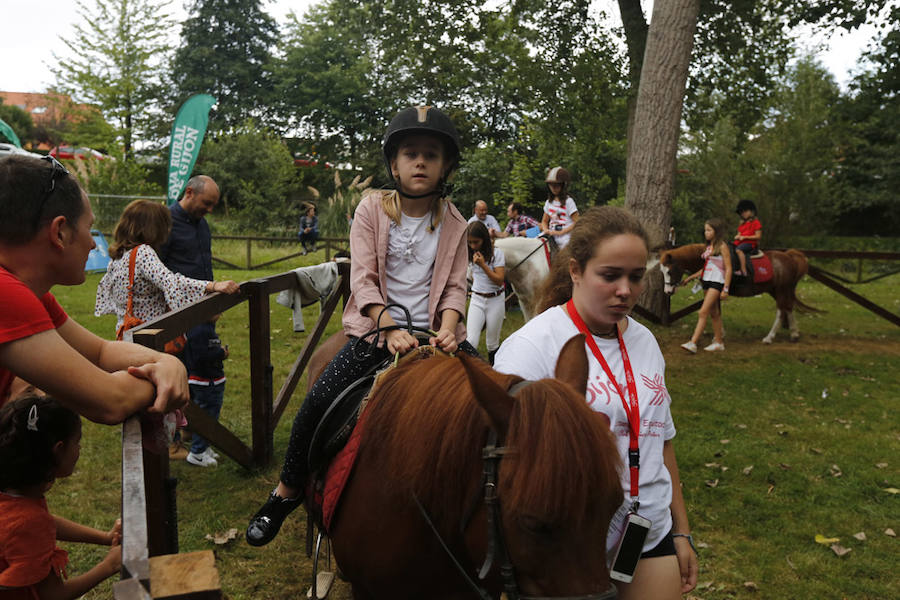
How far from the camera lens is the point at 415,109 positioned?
10.4 ft

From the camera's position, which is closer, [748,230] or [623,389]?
[623,389]

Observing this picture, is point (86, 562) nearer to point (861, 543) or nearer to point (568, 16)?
point (861, 543)

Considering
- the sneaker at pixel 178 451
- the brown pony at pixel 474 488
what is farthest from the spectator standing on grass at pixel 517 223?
the brown pony at pixel 474 488

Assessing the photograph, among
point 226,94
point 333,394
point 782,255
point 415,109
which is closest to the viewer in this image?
point 333,394

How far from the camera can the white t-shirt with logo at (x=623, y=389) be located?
6.77 ft

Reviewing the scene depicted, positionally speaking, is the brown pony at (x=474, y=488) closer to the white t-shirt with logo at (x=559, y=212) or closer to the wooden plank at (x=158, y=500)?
the wooden plank at (x=158, y=500)

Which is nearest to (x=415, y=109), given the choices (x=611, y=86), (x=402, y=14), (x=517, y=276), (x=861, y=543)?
(x=861, y=543)

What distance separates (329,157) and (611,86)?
97.0ft

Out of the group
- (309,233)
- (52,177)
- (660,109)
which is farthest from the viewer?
(309,233)

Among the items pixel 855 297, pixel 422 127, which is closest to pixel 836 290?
pixel 855 297

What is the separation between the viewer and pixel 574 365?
1.91 m

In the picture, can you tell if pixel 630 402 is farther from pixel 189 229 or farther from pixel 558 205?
pixel 558 205

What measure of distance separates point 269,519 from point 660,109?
9.36 m

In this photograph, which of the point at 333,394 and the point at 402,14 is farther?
the point at 402,14
